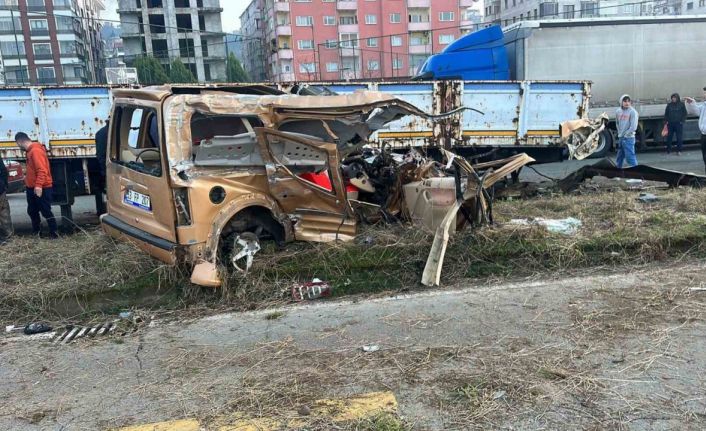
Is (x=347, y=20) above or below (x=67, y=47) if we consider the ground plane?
above

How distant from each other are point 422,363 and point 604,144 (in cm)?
1392

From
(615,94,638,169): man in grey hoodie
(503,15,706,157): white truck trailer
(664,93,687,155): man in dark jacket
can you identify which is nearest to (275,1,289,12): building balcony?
(503,15,706,157): white truck trailer

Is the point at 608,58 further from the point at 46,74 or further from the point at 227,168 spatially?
the point at 46,74

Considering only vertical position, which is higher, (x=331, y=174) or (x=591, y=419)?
(x=331, y=174)

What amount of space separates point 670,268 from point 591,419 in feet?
10.1

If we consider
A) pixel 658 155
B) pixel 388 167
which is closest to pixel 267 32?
pixel 658 155

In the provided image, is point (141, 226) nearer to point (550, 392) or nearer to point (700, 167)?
point (550, 392)

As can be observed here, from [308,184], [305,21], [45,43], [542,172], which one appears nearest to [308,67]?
[305,21]

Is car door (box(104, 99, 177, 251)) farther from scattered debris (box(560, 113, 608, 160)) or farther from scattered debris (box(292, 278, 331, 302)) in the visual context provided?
scattered debris (box(560, 113, 608, 160))

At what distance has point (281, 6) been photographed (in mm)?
67625

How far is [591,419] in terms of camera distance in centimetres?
300

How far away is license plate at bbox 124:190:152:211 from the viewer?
5105 mm

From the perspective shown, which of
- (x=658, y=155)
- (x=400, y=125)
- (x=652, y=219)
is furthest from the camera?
(x=658, y=155)

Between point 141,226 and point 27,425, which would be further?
point 141,226
